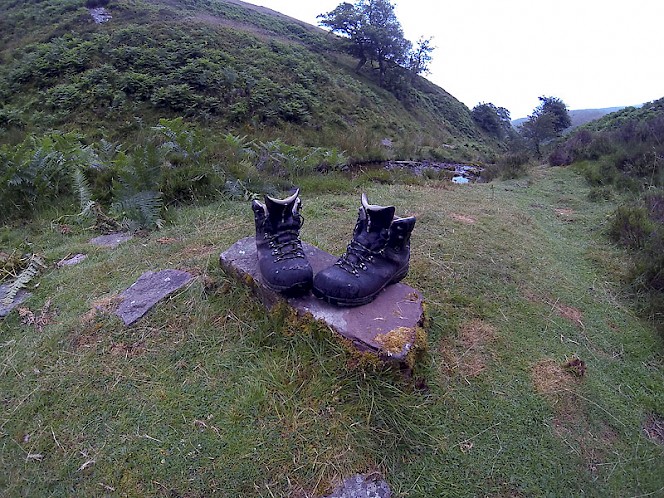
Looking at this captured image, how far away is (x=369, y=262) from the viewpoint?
229cm

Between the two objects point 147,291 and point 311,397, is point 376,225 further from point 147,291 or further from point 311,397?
point 147,291

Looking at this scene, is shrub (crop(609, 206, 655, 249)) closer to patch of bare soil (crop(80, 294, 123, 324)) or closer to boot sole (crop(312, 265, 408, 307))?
boot sole (crop(312, 265, 408, 307))

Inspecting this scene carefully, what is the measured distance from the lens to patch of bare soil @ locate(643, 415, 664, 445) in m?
2.10

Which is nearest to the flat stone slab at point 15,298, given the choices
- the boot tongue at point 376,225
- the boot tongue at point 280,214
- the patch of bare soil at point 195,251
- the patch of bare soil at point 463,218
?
the patch of bare soil at point 195,251

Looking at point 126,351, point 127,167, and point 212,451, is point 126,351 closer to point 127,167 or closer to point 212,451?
point 212,451

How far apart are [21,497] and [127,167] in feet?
11.7

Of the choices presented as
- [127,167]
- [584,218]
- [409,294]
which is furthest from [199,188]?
[584,218]

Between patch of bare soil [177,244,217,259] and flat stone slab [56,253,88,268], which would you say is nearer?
patch of bare soil [177,244,217,259]

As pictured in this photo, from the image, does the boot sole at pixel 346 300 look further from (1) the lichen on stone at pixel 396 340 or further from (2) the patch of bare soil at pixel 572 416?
(2) the patch of bare soil at pixel 572 416

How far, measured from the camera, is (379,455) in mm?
1801

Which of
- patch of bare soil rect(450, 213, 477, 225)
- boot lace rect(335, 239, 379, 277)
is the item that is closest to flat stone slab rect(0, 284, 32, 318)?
boot lace rect(335, 239, 379, 277)

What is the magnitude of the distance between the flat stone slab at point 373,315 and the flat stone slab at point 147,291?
53 centimetres

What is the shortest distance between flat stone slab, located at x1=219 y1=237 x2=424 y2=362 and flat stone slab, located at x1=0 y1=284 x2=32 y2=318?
172cm

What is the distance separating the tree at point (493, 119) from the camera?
34.7 metres
